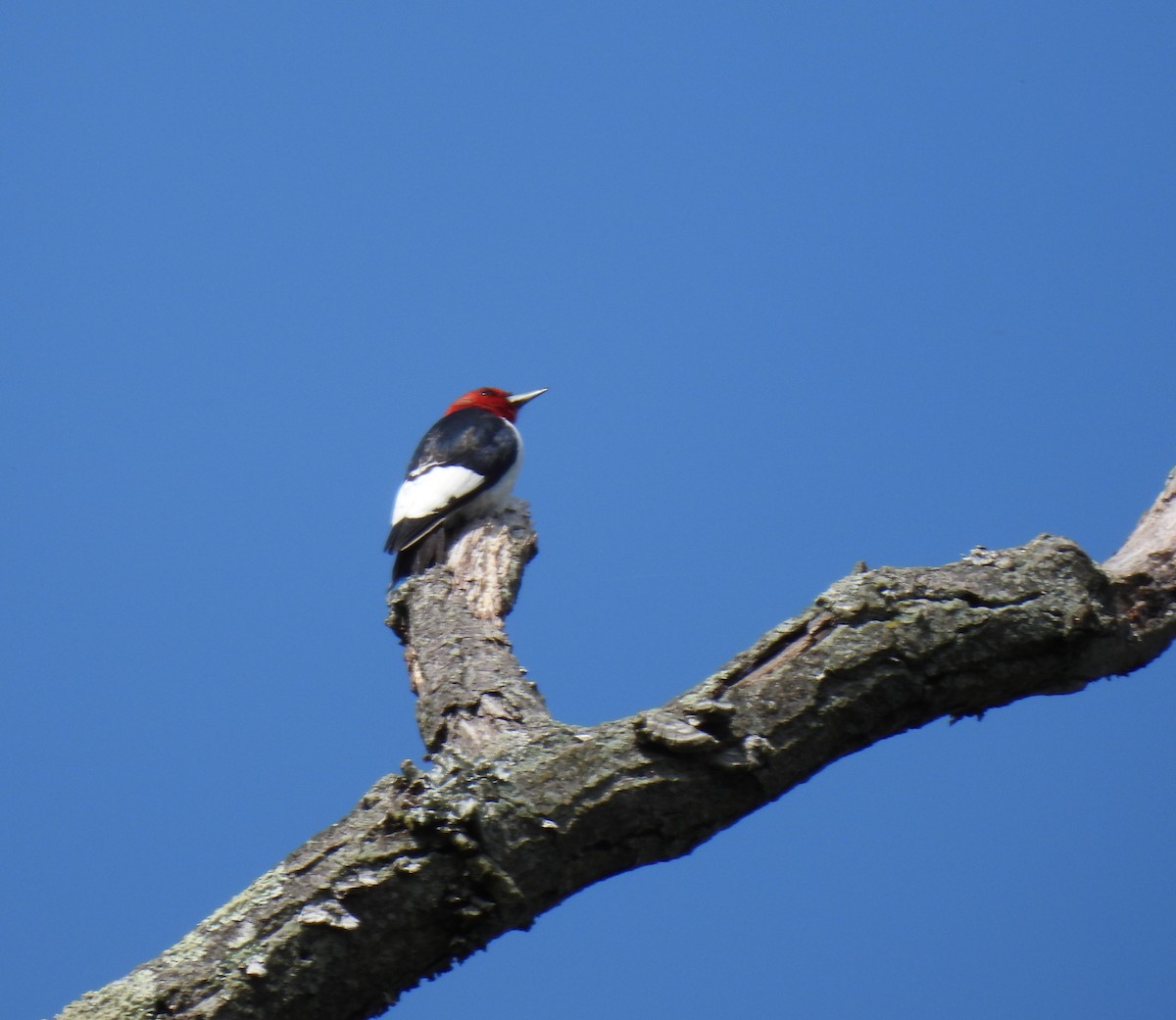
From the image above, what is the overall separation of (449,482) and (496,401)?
1185 millimetres

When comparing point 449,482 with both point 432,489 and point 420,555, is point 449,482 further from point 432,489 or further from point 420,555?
point 420,555

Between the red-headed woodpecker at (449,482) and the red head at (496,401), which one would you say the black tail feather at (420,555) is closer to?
the red-headed woodpecker at (449,482)

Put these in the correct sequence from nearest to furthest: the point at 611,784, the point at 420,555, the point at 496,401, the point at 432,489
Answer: the point at 611,784 < the point at 420,555 < the point at 432,489 < the point at 496,401

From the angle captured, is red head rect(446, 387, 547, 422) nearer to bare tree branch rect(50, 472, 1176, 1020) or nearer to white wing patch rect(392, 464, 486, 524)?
white wing patch rect(392, 464, 486, 524)

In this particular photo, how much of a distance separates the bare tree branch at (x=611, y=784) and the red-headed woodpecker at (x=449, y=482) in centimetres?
173

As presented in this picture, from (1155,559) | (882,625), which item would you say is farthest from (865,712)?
(1155,559)

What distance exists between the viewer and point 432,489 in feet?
12.9

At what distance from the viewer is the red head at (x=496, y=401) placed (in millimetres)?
5098

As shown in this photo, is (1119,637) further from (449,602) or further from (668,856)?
(449,602)

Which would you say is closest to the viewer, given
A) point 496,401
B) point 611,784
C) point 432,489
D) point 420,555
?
point 611,784

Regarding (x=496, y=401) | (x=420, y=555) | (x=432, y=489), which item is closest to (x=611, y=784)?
(x=420, y=555)

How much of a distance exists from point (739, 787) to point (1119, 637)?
0.69 metres

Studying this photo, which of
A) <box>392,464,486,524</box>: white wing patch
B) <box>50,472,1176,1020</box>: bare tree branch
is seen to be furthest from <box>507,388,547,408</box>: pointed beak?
<box>50,472,1176,1020</box>: bare tree branch

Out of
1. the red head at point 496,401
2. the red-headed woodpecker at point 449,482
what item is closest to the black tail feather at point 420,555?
the red-headed woodpecker at point 449,482
